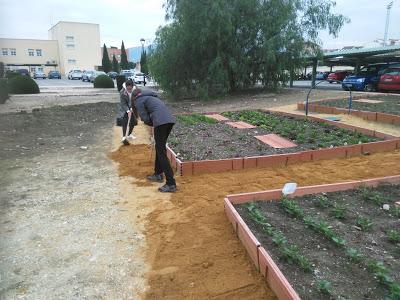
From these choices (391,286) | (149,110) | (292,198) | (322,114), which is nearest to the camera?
(391,286)

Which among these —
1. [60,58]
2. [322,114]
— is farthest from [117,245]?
[60,58]

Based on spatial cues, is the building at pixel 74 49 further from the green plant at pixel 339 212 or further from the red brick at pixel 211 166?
the green plant at pixel 339 212

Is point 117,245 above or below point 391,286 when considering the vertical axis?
below

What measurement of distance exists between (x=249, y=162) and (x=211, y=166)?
2.10 ft

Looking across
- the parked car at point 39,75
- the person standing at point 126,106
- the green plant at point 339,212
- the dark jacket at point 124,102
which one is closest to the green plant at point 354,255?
the green plant at point 339,212

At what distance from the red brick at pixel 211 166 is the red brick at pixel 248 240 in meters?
2.09

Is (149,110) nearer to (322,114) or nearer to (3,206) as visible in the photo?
(3,206)

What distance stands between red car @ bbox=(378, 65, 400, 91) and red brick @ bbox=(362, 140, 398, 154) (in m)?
12.8

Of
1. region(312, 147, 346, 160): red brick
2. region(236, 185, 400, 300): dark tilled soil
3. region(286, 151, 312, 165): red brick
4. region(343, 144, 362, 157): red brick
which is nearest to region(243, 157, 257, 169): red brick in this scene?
region(286, 151, 312, 165): red brick

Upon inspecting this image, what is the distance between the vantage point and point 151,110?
4.87 meters

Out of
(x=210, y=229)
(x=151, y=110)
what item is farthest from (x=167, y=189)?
(x=210, y=229)

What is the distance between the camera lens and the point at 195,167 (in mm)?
5613

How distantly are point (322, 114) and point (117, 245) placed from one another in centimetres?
908

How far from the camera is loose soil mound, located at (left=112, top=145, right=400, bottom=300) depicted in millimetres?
2900
